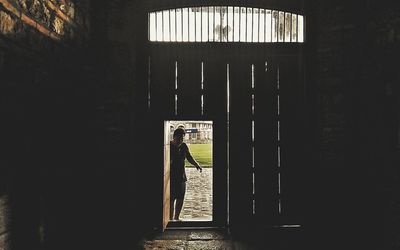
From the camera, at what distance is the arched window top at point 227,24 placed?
12.8 ft

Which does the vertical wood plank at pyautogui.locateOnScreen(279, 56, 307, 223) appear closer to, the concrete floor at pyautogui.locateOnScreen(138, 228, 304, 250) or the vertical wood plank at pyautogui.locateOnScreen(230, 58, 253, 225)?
the concrete floor at pyautogui.locateOnScreen(138, 228, 304, 250)

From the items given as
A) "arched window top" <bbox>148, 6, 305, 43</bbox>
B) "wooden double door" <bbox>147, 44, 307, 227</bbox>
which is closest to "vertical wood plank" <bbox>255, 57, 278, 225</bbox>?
"wooden double door" <bbox>147, 44, 307, 227</bbox>

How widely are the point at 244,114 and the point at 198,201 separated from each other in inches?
140

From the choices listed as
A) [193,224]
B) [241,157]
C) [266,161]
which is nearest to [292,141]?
[266,161]

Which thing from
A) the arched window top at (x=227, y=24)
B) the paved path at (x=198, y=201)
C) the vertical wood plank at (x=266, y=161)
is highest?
the arched window top at (x=227, y=24)

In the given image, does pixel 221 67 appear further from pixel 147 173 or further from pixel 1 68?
pixel 1 68

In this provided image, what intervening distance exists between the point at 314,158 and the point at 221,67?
148 centimetres

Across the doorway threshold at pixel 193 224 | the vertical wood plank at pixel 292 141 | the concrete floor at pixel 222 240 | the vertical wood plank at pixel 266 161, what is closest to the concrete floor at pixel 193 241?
the concrete floor at pixel 222 240

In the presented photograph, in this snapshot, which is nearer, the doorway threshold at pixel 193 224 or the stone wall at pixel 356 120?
the stone wall at pixel 356 120

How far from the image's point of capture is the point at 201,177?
1105cm

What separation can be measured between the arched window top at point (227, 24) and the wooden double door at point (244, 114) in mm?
159

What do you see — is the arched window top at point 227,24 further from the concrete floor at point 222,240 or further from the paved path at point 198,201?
the paved path at point 198,201

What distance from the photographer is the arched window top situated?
390 cm

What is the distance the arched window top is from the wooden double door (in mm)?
159
